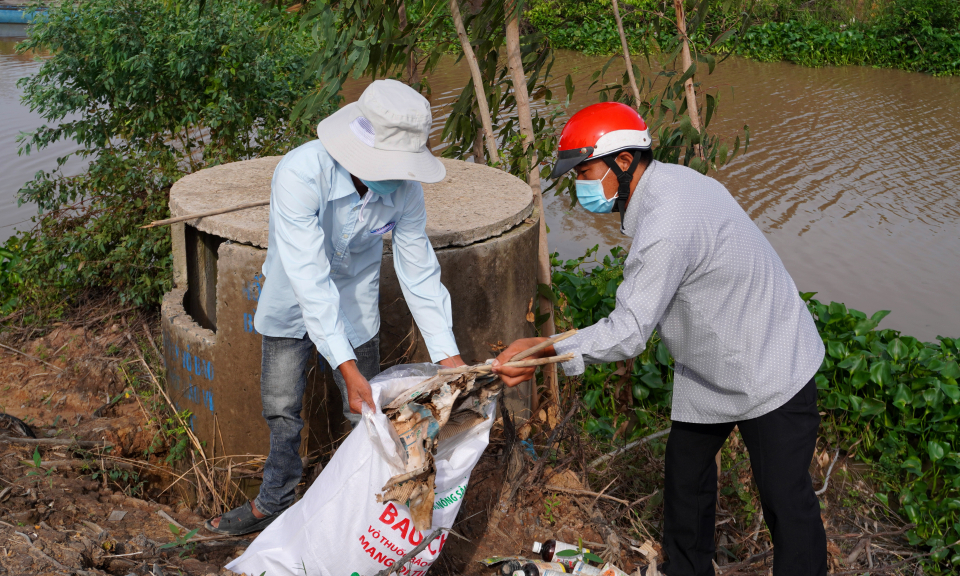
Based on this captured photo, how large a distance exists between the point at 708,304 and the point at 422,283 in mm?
898

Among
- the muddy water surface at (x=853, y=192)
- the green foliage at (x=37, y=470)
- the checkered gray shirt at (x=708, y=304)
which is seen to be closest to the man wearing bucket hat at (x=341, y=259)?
the checkered gray shirt at (x=708, y=304)

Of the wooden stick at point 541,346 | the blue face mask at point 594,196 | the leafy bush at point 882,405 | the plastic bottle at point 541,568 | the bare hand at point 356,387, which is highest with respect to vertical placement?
the blue face mask at point 594,196

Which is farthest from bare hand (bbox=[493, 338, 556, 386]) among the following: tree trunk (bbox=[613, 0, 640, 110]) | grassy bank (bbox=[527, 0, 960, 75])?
grassy bank (bbox=[527, 0, 960, 75])

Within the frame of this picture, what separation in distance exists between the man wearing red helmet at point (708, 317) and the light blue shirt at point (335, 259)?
1.44 ft

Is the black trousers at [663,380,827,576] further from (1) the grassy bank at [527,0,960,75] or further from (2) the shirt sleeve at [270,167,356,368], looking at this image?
(1) the grassy bank at [527,0,960,75]

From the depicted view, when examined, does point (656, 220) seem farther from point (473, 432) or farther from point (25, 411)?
point (25, 411)

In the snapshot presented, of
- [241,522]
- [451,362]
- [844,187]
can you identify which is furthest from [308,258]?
[844,187]

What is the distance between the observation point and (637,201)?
225cm

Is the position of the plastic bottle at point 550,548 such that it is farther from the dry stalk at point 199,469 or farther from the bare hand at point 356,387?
the dry stalk at point 199,469

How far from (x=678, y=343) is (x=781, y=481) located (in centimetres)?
53

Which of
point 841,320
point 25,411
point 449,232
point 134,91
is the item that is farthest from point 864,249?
point 25,411

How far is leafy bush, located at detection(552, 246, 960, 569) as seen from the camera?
3.81 metres

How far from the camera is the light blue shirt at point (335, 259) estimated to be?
2.17 m

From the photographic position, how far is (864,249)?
670 cm
